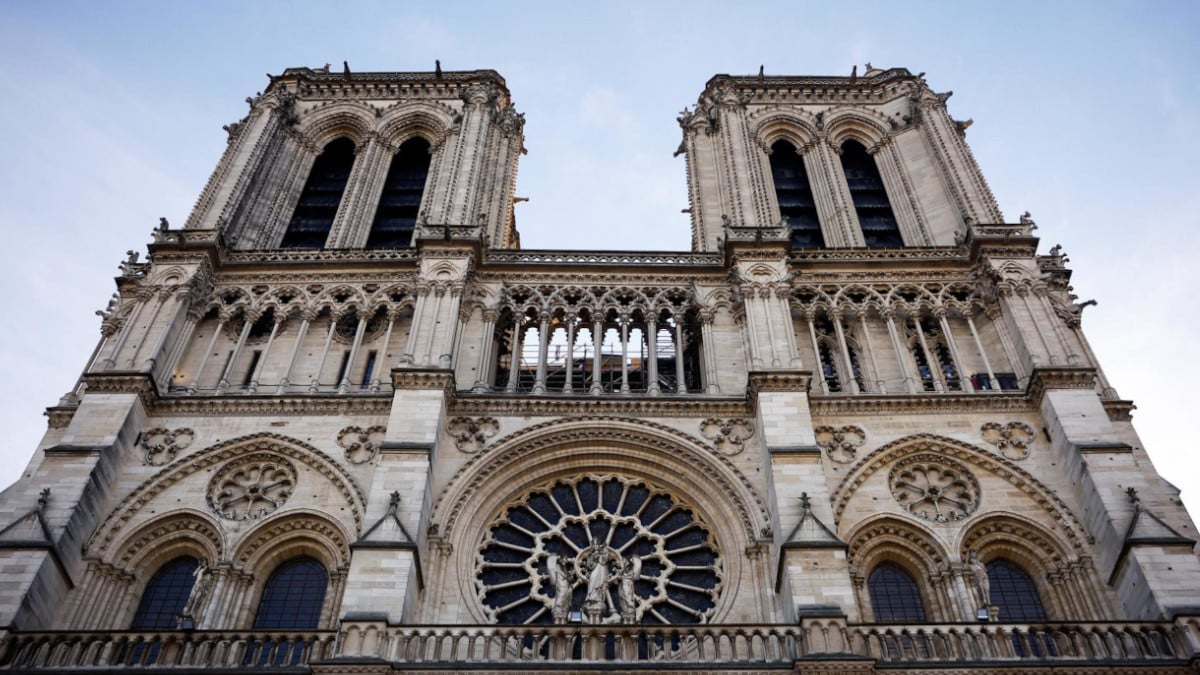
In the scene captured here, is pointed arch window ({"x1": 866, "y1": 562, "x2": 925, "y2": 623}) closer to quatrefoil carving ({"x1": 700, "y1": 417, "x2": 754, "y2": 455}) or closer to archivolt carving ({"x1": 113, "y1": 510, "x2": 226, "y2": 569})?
quatrefoil carving ({"x1": 700, "y1": 417, "x2": 754, "y2": 455})

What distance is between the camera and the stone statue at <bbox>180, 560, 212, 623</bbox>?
695 inches

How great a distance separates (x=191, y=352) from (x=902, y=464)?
15.0 m

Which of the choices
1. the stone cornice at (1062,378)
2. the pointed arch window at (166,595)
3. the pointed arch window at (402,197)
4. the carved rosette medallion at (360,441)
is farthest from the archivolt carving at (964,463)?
the pointed arch window at (402,197)

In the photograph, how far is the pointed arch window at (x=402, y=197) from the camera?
28.7m

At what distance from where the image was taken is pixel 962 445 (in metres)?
20.4

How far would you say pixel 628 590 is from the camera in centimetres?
1762

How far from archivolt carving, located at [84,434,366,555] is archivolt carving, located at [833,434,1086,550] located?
894 centimetres

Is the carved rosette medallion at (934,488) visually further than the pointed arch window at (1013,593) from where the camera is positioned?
Yes

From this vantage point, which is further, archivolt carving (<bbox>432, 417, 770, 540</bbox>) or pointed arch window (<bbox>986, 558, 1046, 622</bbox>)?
archivolt carving (<bbox>432, 417, 770, 540</bbox>)

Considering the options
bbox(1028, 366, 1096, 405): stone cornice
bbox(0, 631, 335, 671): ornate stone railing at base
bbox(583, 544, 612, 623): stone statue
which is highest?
bbox(1028, 366, 1096, 405): stone cornice

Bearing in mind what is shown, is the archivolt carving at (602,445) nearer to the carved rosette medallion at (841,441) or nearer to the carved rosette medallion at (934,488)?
the carved rosette medallion at (841,441)

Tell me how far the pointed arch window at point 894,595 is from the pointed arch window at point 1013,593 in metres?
1.26

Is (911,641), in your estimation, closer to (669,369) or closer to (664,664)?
(664,664)

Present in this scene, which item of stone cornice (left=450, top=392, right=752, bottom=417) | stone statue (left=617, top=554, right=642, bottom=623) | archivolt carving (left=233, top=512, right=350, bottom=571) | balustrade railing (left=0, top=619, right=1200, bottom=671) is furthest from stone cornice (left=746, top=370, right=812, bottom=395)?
archivolt carving (left=233, top=512, right=350, bottom=571)
